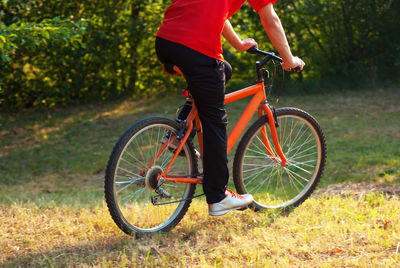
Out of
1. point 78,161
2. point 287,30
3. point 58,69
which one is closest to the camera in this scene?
point 78,161

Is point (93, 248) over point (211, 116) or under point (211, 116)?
under

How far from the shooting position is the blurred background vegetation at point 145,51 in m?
8.55

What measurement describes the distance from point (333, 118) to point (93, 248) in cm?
569

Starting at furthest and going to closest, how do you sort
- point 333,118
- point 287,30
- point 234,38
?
point 287,30 < point 333,118 < point 234,38

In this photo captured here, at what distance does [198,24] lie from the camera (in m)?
2.88

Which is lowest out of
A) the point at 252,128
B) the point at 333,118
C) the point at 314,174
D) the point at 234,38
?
the point at 333,118

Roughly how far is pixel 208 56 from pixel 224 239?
123 centimetres

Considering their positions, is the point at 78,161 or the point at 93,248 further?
the point at 78,161

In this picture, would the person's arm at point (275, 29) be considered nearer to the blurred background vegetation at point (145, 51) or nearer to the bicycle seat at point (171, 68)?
the bicycle seat at point (171, 68)

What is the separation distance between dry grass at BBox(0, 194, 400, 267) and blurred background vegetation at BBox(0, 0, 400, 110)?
5.40 metres

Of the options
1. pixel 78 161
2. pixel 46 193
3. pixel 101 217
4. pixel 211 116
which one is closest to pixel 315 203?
pixel 211 116

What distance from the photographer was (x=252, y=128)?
3.54m

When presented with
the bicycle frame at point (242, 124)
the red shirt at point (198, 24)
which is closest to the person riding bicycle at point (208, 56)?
the red shirt at point (198, 24)

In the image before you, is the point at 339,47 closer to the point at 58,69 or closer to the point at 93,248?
the point at 58,69
